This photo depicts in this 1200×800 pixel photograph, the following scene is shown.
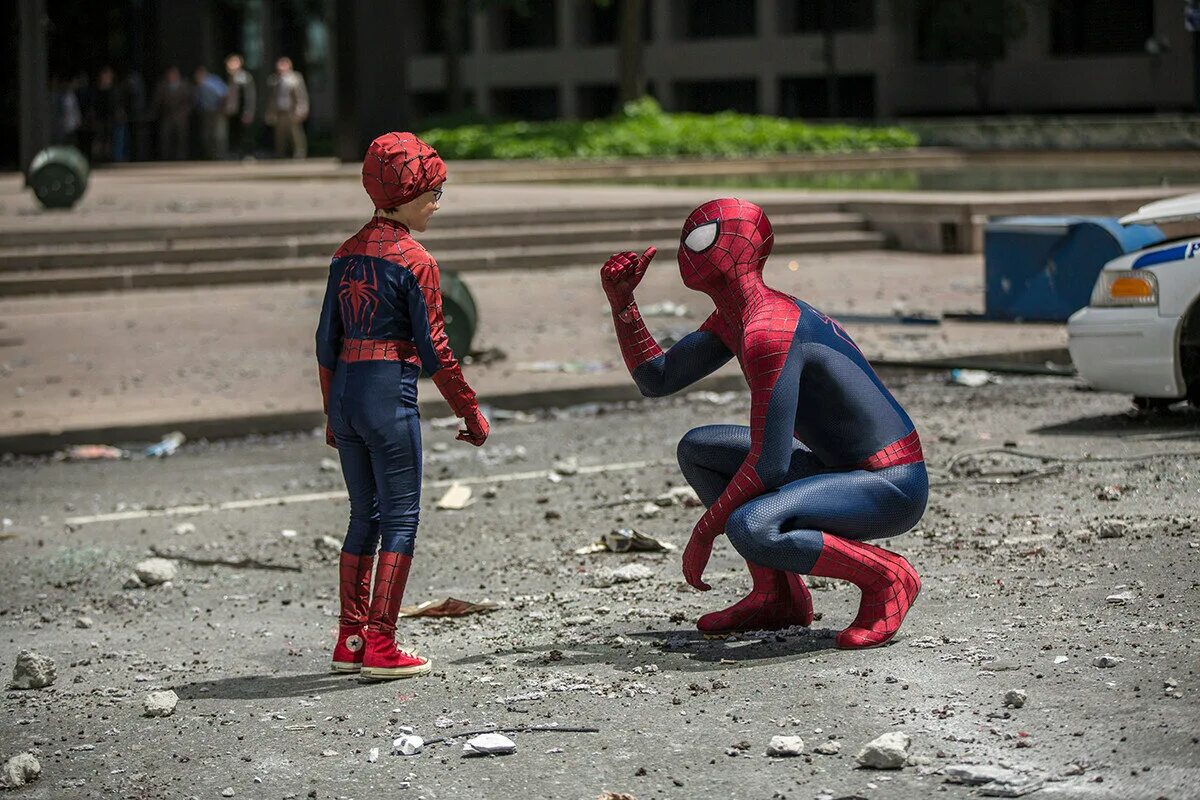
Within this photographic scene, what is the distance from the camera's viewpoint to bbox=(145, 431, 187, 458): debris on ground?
35.9ft

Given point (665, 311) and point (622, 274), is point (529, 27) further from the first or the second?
point (622, 274)

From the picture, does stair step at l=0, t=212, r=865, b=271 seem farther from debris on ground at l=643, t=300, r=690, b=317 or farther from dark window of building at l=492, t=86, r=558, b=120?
dark window of building at l=492, t=86, r=558, b=120

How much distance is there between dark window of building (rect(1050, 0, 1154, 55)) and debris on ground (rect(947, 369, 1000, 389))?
126ft

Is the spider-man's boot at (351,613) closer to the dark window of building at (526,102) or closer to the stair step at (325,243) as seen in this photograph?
the stair step at (325,243)

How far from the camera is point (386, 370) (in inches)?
229

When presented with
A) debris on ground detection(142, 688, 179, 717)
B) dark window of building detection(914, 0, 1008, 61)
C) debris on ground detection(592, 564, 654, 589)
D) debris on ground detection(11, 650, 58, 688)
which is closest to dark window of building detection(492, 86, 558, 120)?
dark window of building detection(914, 0, 1008, 61)

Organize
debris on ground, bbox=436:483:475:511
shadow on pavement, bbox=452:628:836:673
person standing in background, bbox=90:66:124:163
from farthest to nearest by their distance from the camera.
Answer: person standing in background, bbox=90:66:124:163
debris on ground, bbox=436:483:475:511
shadow on pavement, bbox=452:628:836:673

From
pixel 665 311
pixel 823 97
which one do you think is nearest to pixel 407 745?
pixel 665 311

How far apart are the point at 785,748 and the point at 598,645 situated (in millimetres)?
1402

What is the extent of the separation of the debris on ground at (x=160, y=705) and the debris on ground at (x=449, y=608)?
4.43 feet

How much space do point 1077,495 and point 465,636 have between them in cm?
320

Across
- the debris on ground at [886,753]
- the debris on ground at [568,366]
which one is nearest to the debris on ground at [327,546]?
the debris on ground at [886,753]

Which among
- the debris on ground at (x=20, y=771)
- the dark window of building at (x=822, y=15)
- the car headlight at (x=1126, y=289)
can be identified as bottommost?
the debris on ground at (x=20, y=771)

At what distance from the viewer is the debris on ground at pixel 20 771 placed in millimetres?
4918
